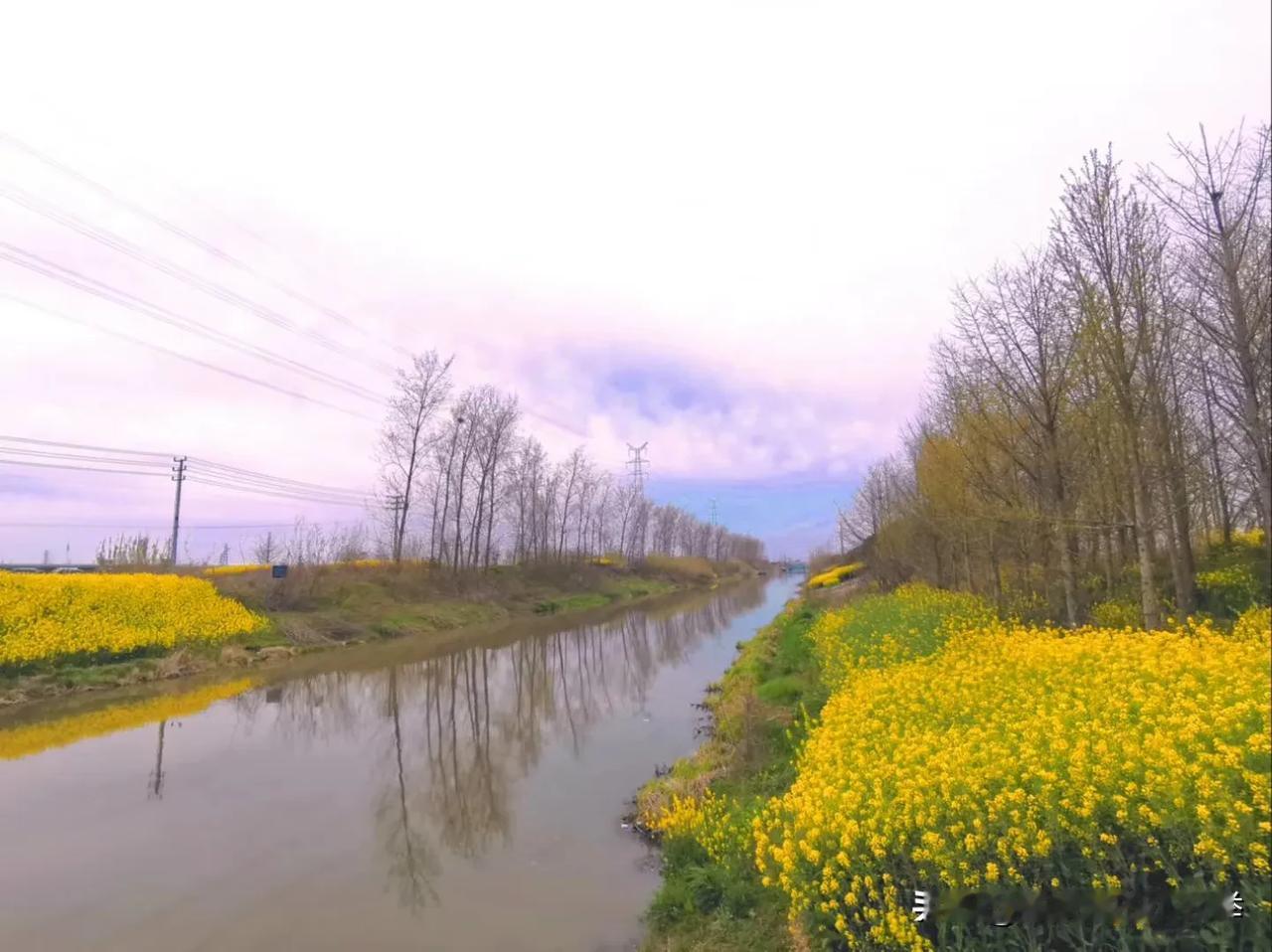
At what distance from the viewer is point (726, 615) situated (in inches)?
1513

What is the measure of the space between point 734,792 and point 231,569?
2824 centimetres

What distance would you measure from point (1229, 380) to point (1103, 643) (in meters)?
2.30

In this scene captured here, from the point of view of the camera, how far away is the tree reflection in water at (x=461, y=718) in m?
7.65

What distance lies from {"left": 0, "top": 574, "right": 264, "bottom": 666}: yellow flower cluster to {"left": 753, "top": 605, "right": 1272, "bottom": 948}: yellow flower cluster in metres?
18.1

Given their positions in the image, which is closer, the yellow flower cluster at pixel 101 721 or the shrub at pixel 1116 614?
the shrub at pixel 1116 614

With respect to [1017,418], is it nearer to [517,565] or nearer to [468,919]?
[468,919]

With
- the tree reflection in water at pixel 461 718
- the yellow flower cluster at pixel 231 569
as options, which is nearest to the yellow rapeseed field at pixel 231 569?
the yellow flower cluster at pixel 231 569

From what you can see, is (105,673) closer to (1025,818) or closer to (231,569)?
(231,569)

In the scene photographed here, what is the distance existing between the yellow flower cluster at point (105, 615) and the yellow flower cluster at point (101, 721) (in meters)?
3.35

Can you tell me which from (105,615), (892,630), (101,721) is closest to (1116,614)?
(892,630)

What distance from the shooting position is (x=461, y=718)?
13.2 metres

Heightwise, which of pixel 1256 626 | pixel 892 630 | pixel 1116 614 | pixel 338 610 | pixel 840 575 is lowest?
pixel 338 610

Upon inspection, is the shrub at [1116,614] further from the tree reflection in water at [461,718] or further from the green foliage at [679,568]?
the green foliage at [679,568]

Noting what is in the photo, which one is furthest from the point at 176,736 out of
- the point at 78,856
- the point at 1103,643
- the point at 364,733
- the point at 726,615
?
the point at 726,615
